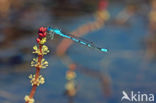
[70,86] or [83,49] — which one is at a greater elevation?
[83,49]

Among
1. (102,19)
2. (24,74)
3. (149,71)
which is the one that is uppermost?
(102,19)

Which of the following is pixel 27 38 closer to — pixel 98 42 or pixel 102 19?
pixel 98 42

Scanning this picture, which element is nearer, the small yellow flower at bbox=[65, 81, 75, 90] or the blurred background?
the small yellow flower at bbox=[65, 81, 75, 90]

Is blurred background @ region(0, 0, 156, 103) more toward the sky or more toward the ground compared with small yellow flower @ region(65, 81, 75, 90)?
more toward the sky

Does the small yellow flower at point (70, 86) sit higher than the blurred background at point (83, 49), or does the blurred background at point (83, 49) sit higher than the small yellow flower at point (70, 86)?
the blurred background at point (83, 49)

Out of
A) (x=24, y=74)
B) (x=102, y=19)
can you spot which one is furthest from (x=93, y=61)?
(x=102, y=19)

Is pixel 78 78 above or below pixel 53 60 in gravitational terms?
below

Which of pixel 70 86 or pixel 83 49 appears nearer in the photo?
pixel 70 86

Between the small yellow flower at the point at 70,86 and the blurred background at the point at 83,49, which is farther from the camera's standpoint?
the blurred background at the point at 83,49
